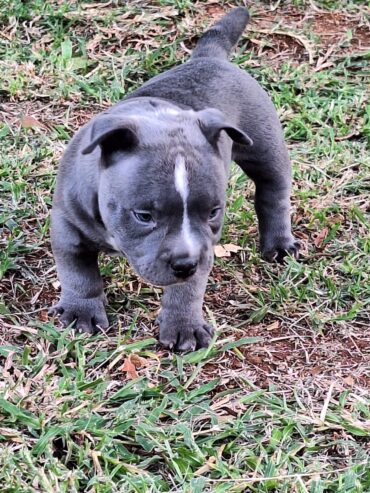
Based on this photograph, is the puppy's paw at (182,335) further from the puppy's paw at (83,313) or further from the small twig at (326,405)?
the small twig at (326,405)

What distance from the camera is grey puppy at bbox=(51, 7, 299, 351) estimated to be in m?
4.40

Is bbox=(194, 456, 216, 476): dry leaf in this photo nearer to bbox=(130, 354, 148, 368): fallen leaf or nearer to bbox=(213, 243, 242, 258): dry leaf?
bbox=(130, 354, 148, 368): fallen leaf

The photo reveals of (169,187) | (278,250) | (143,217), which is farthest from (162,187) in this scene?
(278,250)

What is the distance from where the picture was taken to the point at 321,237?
6297 mm

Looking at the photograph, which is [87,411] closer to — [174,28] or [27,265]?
[27,265]

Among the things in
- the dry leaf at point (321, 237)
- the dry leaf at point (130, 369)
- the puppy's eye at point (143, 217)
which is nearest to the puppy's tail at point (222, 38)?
the dry leaf at point (321, 237)

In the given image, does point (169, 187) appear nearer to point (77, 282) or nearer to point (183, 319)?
point (183, 319)

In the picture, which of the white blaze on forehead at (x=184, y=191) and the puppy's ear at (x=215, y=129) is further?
the puppy's ear at (x=215, y=129)

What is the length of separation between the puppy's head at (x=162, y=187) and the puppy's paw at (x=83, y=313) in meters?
0.69

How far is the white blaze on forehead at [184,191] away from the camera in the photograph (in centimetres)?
434

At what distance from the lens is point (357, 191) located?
6.79 metres

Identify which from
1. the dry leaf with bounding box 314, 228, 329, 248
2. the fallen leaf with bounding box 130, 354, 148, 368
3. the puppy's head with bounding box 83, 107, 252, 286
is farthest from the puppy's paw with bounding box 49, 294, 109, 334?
the dry leaf with bounding box 314, 228, 329, 248

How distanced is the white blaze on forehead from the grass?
822mm

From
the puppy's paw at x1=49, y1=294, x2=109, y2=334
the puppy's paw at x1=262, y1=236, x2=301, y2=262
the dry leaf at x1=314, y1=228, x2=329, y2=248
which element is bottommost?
the dry leaf at x1=314, y1=228, x2=329, y2=248
